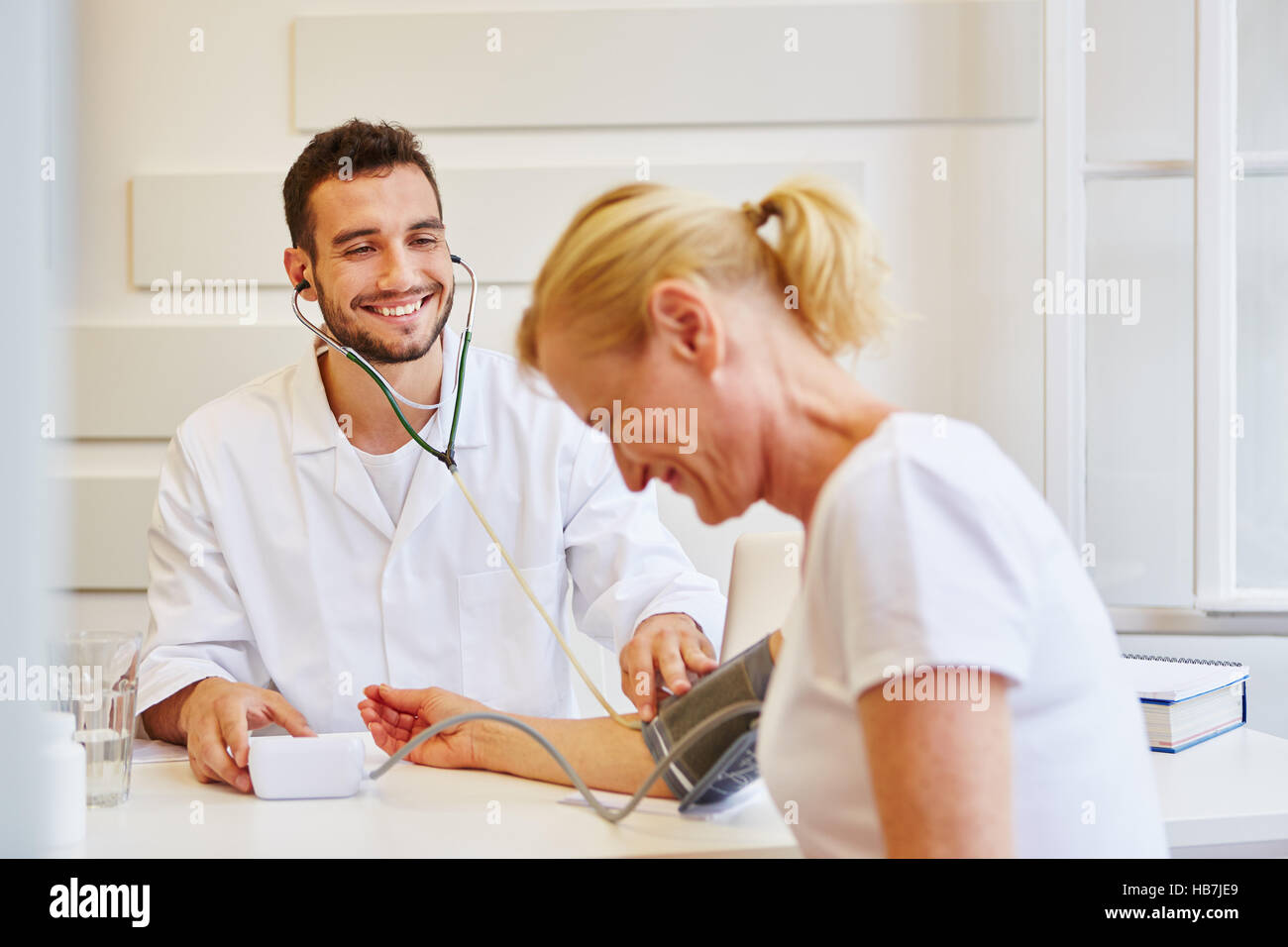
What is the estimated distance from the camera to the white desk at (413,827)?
34.3 inches

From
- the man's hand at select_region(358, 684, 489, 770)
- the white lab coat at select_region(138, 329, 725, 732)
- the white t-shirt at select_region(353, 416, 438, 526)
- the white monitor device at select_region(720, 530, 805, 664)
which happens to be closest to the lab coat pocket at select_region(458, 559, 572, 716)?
the white lab coat at select_region(138, 329, 725, 732)

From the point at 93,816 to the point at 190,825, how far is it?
106mm

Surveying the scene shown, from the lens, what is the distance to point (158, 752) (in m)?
1.27

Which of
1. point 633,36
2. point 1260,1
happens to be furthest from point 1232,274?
point 633,36

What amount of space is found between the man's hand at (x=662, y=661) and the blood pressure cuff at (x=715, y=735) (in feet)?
0.31

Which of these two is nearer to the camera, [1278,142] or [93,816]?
[93,816]

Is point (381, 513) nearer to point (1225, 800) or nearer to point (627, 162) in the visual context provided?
point (627, 162)

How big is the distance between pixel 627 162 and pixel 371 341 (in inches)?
32.0

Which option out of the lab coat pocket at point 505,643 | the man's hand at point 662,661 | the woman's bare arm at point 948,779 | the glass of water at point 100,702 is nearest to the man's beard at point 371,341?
the lab coat pocket at point 505,643

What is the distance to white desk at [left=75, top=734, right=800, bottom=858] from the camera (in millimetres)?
870

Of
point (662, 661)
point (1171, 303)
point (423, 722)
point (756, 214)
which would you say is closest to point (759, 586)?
point (662, 661)

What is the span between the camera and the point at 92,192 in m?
2.29

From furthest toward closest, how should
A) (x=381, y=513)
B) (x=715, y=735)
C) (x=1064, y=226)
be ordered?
(x=1064, y=226)
(x=381, y=513)
(x=715, y=735)

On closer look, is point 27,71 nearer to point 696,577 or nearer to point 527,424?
point 696,577
